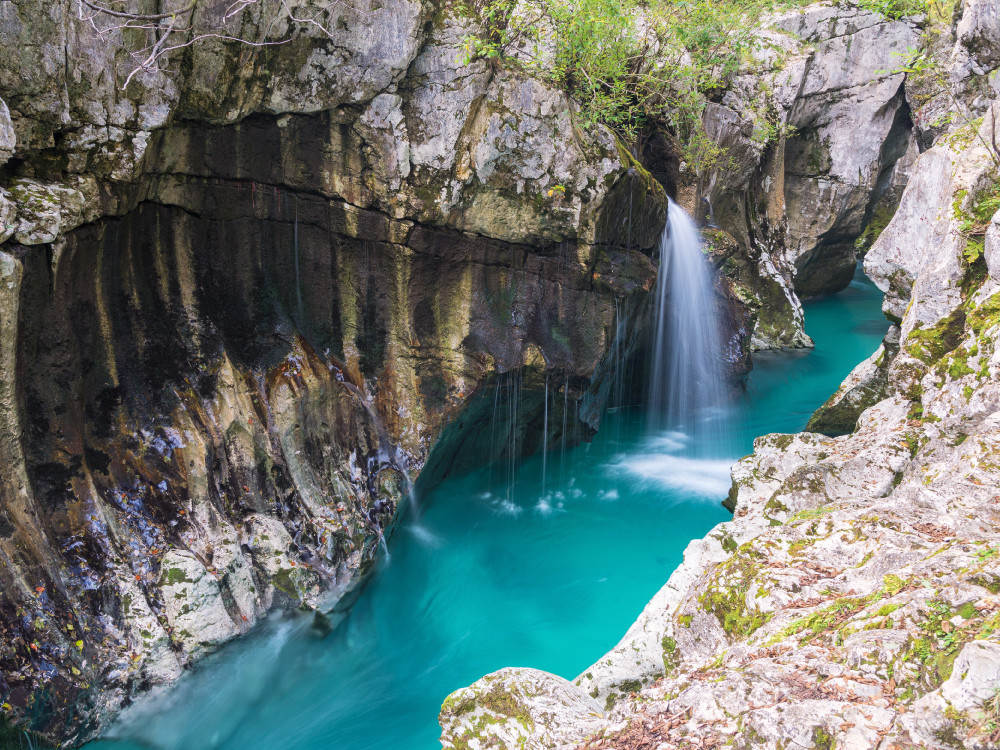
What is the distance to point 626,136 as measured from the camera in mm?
11117

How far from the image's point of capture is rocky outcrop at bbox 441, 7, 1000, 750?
2820 millimetres

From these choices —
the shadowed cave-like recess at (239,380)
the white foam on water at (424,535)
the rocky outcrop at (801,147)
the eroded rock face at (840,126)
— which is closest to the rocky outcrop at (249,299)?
the shadowed cave-like recess at (239,380)

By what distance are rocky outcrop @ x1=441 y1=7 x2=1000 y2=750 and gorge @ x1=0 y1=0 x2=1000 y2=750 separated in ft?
0.09

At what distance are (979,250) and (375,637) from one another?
8.14m

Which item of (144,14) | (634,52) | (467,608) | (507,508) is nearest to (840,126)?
(634,52)

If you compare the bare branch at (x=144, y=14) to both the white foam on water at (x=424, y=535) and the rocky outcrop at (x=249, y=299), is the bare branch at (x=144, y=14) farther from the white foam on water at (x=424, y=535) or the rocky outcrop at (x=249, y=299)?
the white foam on water at (x=424, y=535)

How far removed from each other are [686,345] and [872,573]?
8.84 meters

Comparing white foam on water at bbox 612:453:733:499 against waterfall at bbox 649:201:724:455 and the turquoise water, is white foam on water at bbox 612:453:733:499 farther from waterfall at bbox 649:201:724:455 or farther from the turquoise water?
waterfall at bbox 649:201:724:455

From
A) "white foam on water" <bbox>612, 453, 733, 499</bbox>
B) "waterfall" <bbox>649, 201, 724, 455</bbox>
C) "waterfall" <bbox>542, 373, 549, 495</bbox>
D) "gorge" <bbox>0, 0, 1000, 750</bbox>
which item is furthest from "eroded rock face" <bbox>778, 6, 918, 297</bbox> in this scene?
"waterfall" <bbox>542, 373, 549, 495</bbox>

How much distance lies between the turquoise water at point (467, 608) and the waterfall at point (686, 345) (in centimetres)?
57

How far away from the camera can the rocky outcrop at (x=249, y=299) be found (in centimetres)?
604

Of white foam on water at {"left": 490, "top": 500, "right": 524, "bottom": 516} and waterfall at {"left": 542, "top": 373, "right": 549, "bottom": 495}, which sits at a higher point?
waterfall at {"left": 542, "top": 373, "right": 549, "bottom": 495}

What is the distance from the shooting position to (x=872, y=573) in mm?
4141

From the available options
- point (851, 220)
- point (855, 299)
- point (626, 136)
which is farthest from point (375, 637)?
point (855, 299)
